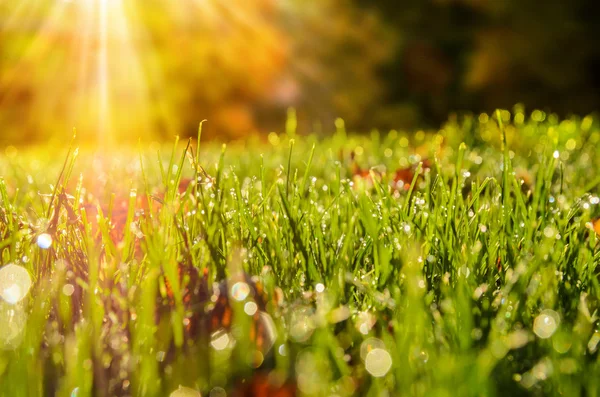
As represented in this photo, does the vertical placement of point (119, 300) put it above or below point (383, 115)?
above

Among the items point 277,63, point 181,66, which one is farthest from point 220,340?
point 181,66

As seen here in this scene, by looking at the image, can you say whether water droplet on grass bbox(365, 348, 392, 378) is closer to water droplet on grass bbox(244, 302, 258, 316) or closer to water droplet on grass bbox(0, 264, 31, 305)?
water droplet on grass bbox(244, 302, 258, 316)

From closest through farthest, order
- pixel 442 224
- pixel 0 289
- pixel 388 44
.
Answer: pixel 0 289 → pixel 442 224 → pixel 388 44

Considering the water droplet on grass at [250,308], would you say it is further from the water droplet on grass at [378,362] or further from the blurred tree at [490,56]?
the blurred tree at [490,56]

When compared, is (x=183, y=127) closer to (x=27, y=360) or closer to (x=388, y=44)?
(x=388, y=44)

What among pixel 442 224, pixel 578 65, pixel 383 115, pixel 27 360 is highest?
pixel 27 360

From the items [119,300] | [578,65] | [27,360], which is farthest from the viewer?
[578,65]

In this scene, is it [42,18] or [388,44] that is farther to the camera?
[42,18]

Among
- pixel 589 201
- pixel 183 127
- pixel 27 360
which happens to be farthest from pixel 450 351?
pixel 183 127

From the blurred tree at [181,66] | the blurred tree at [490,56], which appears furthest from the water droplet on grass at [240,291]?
the blurred tree at [181,66]

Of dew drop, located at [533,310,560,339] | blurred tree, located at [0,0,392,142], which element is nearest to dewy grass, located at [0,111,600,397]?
dew drop, located at [533,310,560,339]
